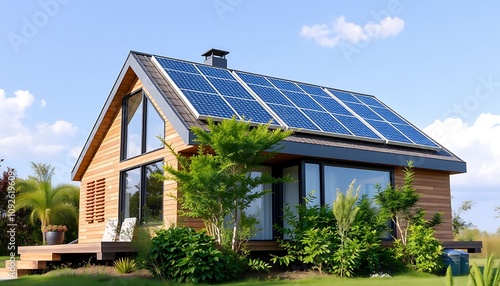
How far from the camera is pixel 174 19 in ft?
32.4

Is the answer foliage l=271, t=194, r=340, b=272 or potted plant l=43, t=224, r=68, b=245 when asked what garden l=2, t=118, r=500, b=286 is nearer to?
foliage l=271, t=194, r=340, b=272

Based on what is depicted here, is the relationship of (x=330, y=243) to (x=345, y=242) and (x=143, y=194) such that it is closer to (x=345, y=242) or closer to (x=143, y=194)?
(x=345, y=242)

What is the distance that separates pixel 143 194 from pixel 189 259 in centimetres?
391

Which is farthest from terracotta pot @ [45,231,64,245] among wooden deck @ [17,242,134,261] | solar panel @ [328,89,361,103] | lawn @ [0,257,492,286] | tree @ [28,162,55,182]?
tree @ [28,162,55,182]

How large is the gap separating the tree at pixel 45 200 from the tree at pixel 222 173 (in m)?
13.5

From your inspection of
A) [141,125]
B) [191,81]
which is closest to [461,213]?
[191,81]

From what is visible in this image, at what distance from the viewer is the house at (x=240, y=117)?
11.7 metres

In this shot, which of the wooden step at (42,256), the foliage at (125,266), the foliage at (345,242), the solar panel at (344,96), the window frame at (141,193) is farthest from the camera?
the solar panel at (344,96)

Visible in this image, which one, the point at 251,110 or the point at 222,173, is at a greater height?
the point at 251,110

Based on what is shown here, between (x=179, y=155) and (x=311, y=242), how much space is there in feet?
10.1

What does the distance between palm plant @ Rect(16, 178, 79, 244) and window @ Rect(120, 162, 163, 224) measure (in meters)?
9.66

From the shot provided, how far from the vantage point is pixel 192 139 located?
415 inches

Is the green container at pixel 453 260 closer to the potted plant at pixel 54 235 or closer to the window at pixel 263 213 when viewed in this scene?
the window at pixel 263 213

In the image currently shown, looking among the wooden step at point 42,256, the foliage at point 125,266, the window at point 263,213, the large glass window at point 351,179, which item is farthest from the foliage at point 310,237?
the wooden step at point 42,256
